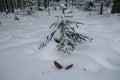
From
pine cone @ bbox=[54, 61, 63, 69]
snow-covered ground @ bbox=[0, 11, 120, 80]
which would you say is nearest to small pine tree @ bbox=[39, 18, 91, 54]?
snow-covered ground @ bbox=[0, 11, 120, 80]

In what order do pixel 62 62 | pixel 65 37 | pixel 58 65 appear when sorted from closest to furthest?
pixel 58 65 < pixel 62 62 < pixel 65 37

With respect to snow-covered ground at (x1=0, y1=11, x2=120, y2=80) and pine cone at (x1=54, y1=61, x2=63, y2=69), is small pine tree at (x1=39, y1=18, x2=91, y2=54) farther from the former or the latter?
pine cone at (x1=54, y1=61, x2=63, y2=69)

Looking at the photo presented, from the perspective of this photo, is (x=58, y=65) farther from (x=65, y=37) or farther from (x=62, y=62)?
(x=65, y=37)

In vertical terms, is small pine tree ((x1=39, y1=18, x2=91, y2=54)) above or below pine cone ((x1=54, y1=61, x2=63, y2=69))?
above

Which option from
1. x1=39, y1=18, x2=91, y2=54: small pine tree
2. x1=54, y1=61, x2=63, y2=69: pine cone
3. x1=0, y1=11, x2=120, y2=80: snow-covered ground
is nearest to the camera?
x1=0, y1=11, x2=120, y2=80: snow-covered ground

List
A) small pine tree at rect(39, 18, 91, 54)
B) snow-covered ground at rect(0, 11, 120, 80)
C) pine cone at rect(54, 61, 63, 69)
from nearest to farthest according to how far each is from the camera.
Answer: snow-covered ground at rect(0, 11, 120, 80) < pine cone at rect(54, 61, 63, 69) < small pine tree at rect(39, 18, 91, 54)

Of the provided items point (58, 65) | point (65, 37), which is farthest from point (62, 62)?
point (65, 37)

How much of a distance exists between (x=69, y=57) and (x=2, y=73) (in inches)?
63.6

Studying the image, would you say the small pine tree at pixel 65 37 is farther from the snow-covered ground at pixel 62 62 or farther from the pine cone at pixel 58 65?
the pine cone at pixel 58 65

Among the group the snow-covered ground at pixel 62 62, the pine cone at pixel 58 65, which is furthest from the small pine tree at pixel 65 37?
the pine cone at pixel 58 65

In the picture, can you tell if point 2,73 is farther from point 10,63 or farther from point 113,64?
point 113,64

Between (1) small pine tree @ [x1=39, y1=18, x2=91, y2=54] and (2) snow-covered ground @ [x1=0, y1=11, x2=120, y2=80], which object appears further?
(1) small pine tree @ [x1=39, y1=18, x2=91, y2=54]

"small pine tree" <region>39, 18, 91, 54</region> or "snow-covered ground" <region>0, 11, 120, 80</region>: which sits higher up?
"small pine tree" <region>39, 18, 91, 54</region>

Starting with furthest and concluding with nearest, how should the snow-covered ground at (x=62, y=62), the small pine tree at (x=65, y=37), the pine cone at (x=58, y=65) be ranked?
the small pine tree at (x=65, y=37)
the pine cone at (x=58, y=65)
the snow-covered ground at (x=62, y=62)
